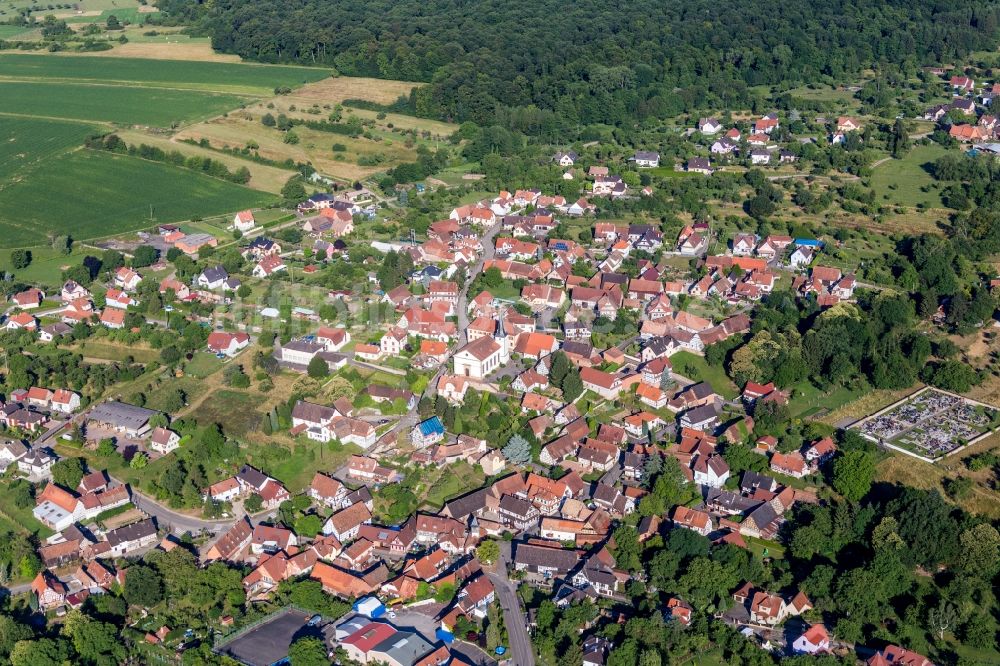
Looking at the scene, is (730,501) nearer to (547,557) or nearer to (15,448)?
(547,557)

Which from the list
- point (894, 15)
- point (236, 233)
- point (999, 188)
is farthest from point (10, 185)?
point (894, 15)

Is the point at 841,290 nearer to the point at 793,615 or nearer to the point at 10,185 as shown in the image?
the point at 793,615

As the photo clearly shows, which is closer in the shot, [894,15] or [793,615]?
[793,615]

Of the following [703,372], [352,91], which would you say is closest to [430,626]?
[703,372]

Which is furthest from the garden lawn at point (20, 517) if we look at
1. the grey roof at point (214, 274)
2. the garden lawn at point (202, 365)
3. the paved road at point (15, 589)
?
the grey roof at point (214, 274)

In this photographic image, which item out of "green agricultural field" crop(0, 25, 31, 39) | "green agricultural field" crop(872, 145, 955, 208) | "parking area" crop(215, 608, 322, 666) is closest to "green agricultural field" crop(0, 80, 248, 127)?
"green agricultural field" crop(0, 25, 31, 39)

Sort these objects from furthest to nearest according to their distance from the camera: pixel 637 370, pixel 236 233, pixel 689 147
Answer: pixel 689 147 < pixel 236 233 < pixel 637 370
